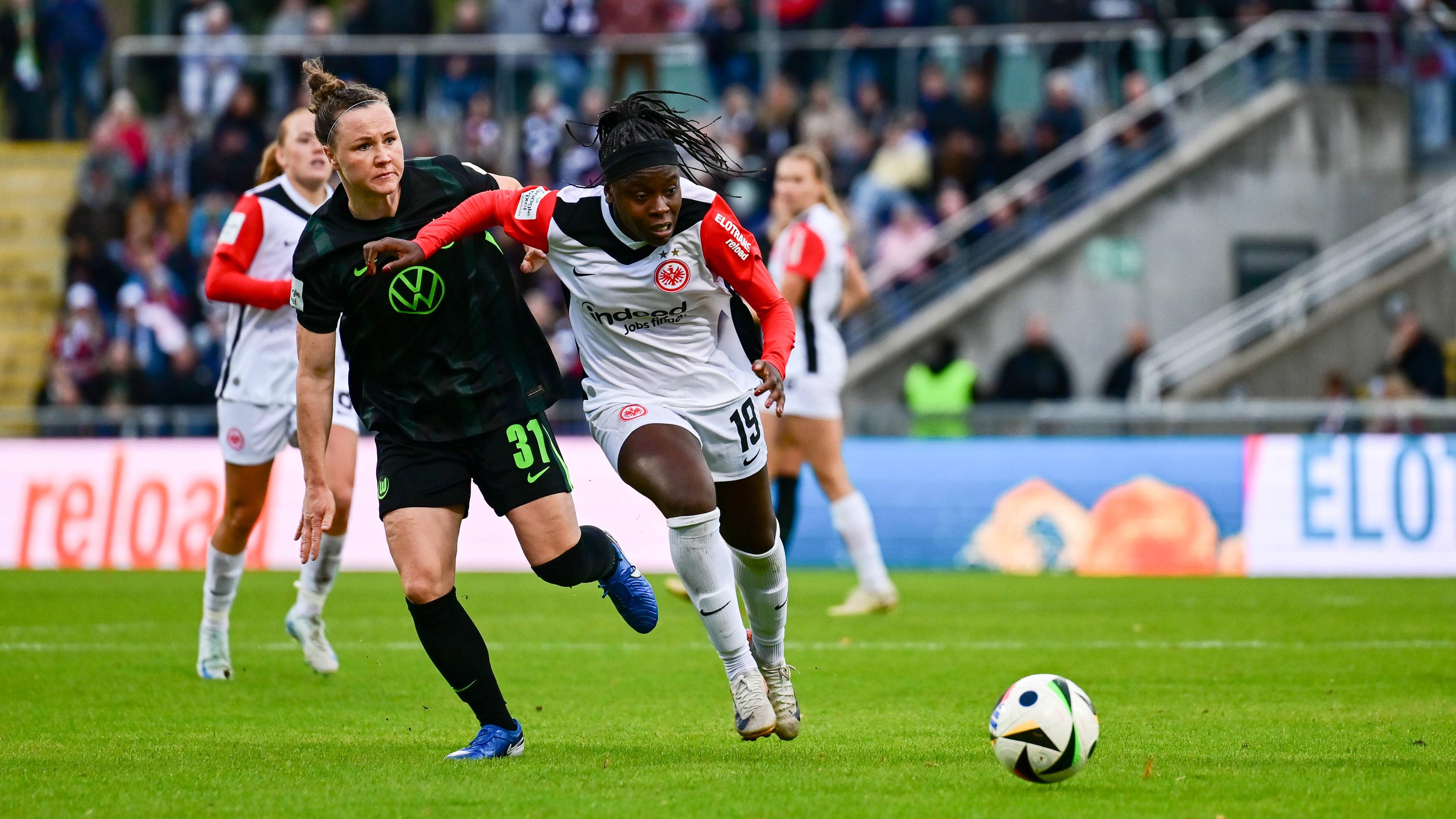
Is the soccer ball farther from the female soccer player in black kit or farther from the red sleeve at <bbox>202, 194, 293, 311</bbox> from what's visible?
the red sleeve at <bbox>202, 194, 293, 311</bbox>

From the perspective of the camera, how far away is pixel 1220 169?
65.6 feet

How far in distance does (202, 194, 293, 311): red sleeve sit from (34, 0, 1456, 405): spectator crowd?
9.62 meters

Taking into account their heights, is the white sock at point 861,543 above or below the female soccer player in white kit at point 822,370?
below

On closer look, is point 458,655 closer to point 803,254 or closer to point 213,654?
point 213,654

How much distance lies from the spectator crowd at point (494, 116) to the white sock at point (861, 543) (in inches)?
276

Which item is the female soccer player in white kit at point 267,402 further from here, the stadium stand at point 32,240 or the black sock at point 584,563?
the stadium stand at point 32,240

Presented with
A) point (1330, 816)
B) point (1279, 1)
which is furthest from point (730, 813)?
point (1279, 1)

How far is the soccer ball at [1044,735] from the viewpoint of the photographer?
17.6ft

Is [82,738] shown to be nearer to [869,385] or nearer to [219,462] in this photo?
[219,462]

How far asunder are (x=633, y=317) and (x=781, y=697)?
1.39 metres

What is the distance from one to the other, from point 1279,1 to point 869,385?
6.38m

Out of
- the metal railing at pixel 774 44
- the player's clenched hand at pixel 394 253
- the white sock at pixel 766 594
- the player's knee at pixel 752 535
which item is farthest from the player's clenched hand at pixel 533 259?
the metal railing at pixel 774 44

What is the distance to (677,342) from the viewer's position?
6285mm

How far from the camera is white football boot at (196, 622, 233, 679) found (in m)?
8.31
